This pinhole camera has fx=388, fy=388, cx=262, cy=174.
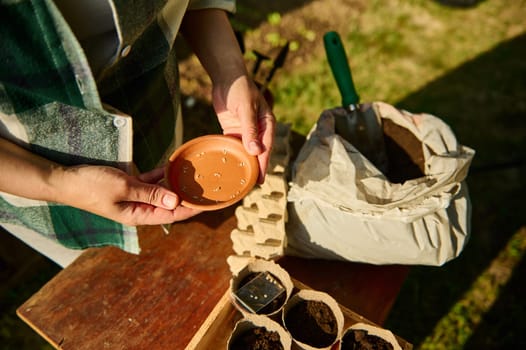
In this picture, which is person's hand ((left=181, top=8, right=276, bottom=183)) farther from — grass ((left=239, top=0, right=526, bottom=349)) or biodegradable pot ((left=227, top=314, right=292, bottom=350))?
grass ((left=239, top=0, right=526, bottom=349))

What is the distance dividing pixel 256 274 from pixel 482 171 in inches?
84.3

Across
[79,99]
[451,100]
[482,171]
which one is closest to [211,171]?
[79,99]

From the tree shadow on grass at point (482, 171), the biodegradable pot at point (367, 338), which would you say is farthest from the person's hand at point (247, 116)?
the tree shadow on grass at point (482, 171)

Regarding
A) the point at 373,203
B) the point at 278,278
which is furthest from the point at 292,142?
the point at 278,278

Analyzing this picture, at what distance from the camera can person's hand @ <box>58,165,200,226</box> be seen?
1.04 m

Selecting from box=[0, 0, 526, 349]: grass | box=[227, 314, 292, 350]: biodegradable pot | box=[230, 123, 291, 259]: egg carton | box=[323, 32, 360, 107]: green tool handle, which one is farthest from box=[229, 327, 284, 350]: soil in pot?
box=[0, 0, 526, 349]: grass

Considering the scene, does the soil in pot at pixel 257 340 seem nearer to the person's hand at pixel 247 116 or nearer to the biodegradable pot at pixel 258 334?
the biodegradable pot at pixel 258 334

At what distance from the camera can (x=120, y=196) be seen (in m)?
1.08

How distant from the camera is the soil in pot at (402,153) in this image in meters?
1.54

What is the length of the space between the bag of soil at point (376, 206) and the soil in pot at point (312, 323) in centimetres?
29

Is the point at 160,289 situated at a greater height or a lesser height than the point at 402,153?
lesser

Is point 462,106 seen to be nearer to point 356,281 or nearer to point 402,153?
point 402,153

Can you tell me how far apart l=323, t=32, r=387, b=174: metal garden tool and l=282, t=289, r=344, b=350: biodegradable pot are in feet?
2.30

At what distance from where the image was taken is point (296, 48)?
3.65 meters
